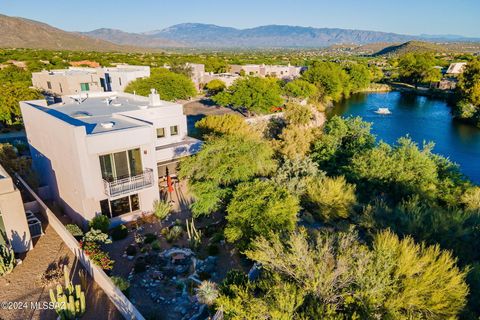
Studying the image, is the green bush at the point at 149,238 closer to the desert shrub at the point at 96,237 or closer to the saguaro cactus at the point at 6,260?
the desert shrub at the point at 96,237

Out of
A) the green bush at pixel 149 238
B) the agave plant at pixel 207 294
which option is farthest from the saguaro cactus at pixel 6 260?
the agave plant at pixel 207 294

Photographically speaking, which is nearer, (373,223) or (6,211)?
(6,211)

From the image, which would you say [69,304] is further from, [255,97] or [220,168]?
[255,97]

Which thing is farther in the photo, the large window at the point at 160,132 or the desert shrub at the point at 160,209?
the large window at the point at 160,132

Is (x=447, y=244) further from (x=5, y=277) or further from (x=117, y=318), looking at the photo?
(x=5, y=277)

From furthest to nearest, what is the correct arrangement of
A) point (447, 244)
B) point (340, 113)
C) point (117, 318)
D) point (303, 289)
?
point (340, 113) < point (447, 244) < point (117, 318) < point (303, 289)

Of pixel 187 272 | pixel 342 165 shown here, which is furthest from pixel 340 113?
pixel 187 272

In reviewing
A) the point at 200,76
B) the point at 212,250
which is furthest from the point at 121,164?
the point at 200,76

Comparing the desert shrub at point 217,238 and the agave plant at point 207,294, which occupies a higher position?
the agave plant at point 207,294
